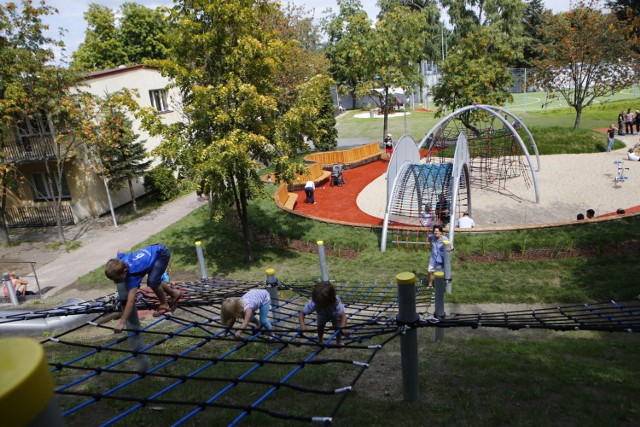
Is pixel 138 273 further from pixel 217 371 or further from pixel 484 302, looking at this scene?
pixel 484 302

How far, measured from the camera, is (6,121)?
53.3ft

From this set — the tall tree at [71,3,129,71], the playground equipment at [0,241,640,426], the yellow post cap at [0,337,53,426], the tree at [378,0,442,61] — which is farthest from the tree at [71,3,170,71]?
the yellow post cap at [0,337,53,426]

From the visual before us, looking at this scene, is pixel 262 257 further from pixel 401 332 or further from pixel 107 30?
pixel 107 30

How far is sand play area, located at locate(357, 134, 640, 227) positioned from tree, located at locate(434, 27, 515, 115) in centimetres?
577

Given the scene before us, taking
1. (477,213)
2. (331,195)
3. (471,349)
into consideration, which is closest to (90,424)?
(471,349)

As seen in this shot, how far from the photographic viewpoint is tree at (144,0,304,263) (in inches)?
444

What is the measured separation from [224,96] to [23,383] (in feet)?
35.2

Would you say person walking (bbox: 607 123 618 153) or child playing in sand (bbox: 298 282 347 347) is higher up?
child playing in sand (bbox: 298 282 347 347)

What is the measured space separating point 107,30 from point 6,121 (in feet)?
113

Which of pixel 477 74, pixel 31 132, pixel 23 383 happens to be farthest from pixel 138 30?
pixel 23 383

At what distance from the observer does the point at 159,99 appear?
2488 centimetres

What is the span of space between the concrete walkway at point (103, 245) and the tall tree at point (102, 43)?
98.2 ft

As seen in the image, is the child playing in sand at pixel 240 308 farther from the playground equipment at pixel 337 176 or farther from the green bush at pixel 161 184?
the green bush at pixel 161 184

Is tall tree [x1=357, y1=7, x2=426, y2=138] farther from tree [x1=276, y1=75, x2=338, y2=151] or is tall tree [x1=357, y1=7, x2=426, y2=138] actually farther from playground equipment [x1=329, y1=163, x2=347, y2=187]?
tree [x1=276, y1=75, x2=338, y2=151]
